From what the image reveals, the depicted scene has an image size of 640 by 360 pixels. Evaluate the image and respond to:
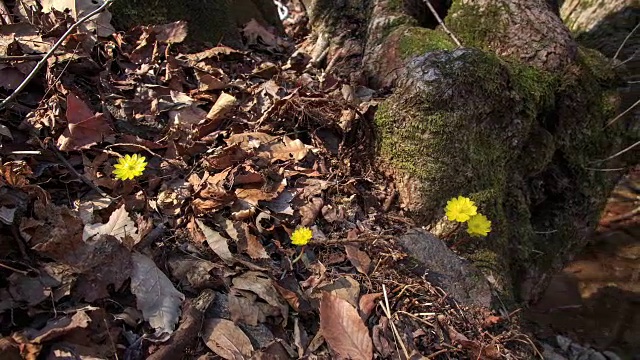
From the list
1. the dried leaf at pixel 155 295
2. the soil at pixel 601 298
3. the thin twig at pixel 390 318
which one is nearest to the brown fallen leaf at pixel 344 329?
the thin twig at pixel 390 318

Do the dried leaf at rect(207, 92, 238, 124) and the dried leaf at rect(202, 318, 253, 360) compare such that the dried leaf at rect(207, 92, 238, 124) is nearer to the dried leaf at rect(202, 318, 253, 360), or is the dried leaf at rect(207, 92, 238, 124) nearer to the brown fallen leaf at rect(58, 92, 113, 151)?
the brown fallen leaf at rect(58, 92, 113, 151)

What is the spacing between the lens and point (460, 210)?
2287mm

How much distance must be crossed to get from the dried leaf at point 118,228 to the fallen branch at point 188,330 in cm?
31

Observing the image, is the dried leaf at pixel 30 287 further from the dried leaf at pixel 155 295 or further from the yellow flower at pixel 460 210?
the yellow flower at pixel 460 210

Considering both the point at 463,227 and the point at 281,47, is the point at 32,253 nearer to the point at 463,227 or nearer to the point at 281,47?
the point at 463,227

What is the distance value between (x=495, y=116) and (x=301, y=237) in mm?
1462

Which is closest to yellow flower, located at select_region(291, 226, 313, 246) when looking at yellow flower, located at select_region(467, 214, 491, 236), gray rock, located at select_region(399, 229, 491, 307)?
gray rock, located at select_region(399, 229, 491, 307)

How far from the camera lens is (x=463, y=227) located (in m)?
2.46

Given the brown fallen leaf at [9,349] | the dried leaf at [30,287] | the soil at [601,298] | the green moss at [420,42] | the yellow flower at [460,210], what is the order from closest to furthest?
the brown fallen leaf at [9,349]
the dried leaf at [30,287]
the yellow flower at [460,210]
the green moss at [420,42]
the soil at [601,298]

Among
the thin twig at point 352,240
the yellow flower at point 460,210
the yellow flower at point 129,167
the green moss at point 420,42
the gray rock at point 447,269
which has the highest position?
the green moss at point 420,42

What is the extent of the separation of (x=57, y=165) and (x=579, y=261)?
17.7 ft

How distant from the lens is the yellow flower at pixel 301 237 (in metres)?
1.92

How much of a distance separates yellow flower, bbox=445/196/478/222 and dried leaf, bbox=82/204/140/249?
1.36 m

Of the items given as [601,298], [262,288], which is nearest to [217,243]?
[262,288]
